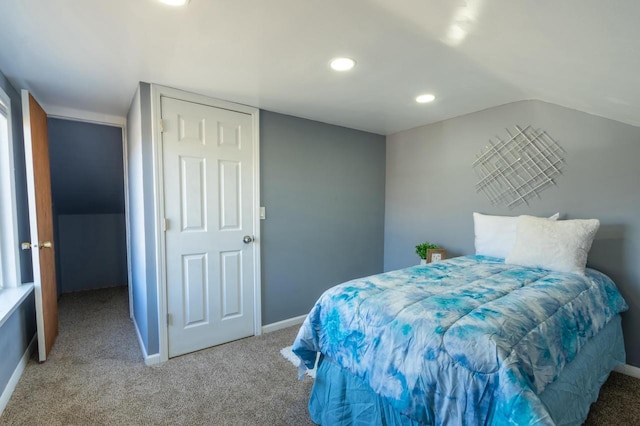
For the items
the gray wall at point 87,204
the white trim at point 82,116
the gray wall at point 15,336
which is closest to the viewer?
the gray wall at point 15,336

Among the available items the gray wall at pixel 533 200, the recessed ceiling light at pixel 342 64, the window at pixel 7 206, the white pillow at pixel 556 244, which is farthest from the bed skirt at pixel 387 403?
the window at pixel 7 206

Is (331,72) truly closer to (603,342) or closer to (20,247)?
(603,342)

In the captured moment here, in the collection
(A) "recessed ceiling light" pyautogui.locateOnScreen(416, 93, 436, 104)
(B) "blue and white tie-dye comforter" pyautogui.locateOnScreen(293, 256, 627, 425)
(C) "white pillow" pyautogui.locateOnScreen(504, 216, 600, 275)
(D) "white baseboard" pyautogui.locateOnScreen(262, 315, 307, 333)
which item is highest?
(A) "recessed ceiling light" pyautogui.locateOnScreen(416, 93, 436, 104)

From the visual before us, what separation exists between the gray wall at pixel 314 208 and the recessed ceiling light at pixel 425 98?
1.01m

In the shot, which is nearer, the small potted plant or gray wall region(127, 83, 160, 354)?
gray wall region(127, 83, 160, 354)

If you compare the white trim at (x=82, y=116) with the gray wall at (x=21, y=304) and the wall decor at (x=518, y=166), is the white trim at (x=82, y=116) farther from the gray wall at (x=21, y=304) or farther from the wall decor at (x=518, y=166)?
the wall decor at (x=518, y=166)

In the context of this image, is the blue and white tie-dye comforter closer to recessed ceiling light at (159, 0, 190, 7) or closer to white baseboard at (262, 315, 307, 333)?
white baseboard at (262, 315, 307, 333)

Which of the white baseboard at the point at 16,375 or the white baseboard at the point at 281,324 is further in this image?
the white baseboard at the point at 281,324

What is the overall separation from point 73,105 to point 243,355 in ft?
8.68

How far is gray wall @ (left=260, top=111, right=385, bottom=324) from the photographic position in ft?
9.31

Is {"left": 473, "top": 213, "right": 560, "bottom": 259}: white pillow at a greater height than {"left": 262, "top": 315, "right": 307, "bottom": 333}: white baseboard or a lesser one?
greater

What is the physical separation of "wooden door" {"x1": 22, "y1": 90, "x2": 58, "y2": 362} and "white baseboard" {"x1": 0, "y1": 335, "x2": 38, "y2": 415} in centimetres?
9

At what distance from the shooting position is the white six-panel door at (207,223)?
2.30 m

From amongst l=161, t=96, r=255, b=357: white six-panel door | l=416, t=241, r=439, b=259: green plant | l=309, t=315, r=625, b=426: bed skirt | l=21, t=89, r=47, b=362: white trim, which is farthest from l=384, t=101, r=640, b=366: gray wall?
l=21, t=89, r=47, b=362: white trim
